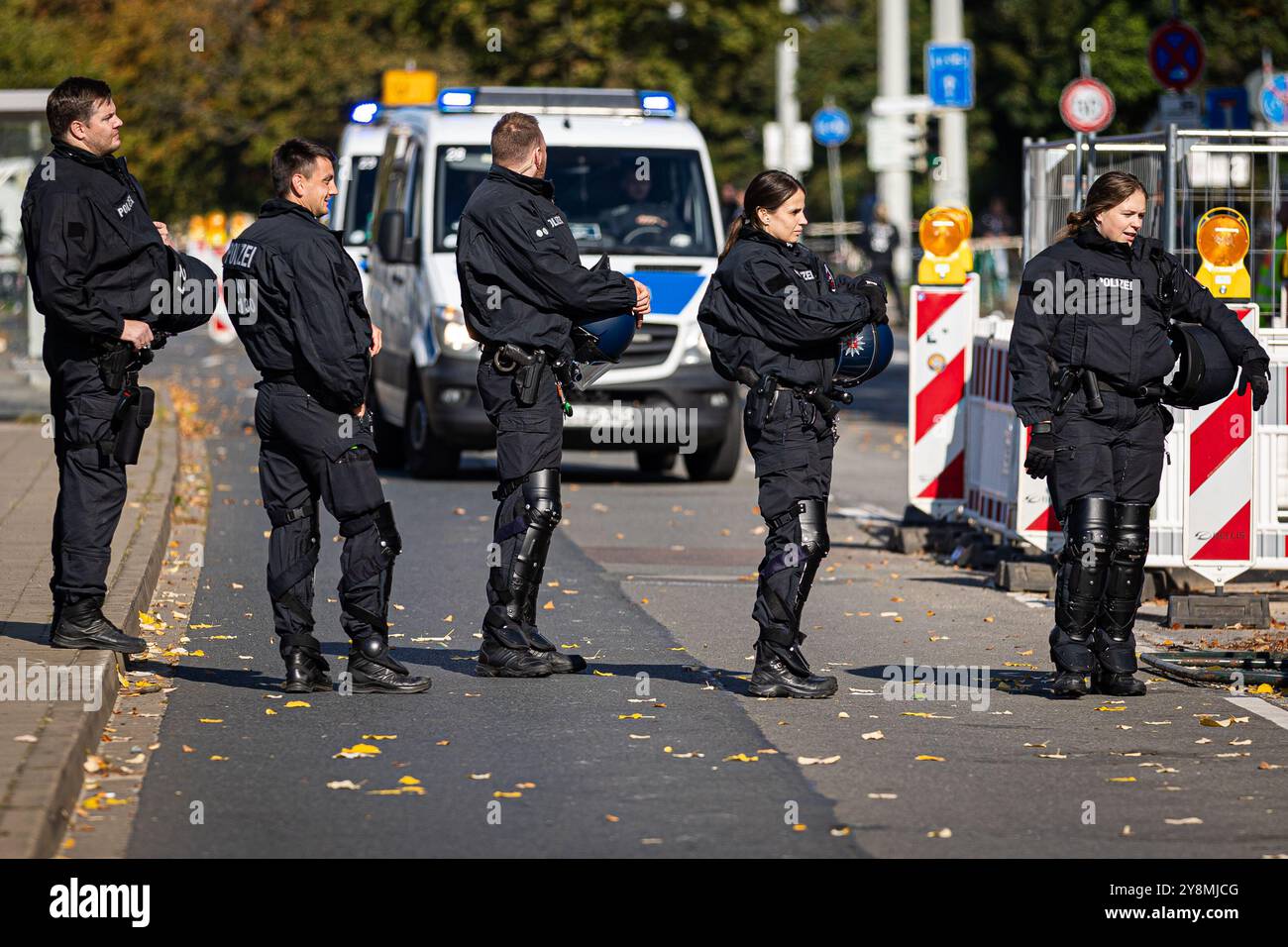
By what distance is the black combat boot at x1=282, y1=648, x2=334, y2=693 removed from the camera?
26.0 ft

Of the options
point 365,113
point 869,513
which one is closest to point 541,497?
point 869,513

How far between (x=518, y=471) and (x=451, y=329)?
278 inches

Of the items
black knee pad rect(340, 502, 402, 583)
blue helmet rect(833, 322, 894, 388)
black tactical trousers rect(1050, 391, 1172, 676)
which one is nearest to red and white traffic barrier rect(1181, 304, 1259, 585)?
black tactical trousers rect(1050, 391, 1172, 676)

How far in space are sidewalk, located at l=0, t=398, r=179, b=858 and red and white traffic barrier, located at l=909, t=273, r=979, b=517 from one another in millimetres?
3955

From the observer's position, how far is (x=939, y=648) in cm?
920

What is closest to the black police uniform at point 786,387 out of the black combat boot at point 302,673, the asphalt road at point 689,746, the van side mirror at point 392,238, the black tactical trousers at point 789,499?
the black tactical trousers at point 789,499

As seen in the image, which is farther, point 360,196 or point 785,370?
point 360,196

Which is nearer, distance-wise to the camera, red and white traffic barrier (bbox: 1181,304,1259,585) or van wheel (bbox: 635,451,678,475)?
red and white traffic barrier (bbox: 1181,304,1259,585)

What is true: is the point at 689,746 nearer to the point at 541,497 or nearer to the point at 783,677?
the point at 783,677

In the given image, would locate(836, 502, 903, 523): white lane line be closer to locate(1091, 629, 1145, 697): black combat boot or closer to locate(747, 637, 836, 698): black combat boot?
locate(1091, 629, 1145, 697): black combat boot

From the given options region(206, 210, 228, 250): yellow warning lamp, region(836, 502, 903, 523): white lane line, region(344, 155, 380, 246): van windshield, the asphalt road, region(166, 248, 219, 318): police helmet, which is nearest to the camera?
the asphalt road

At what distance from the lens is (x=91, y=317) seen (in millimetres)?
7801
